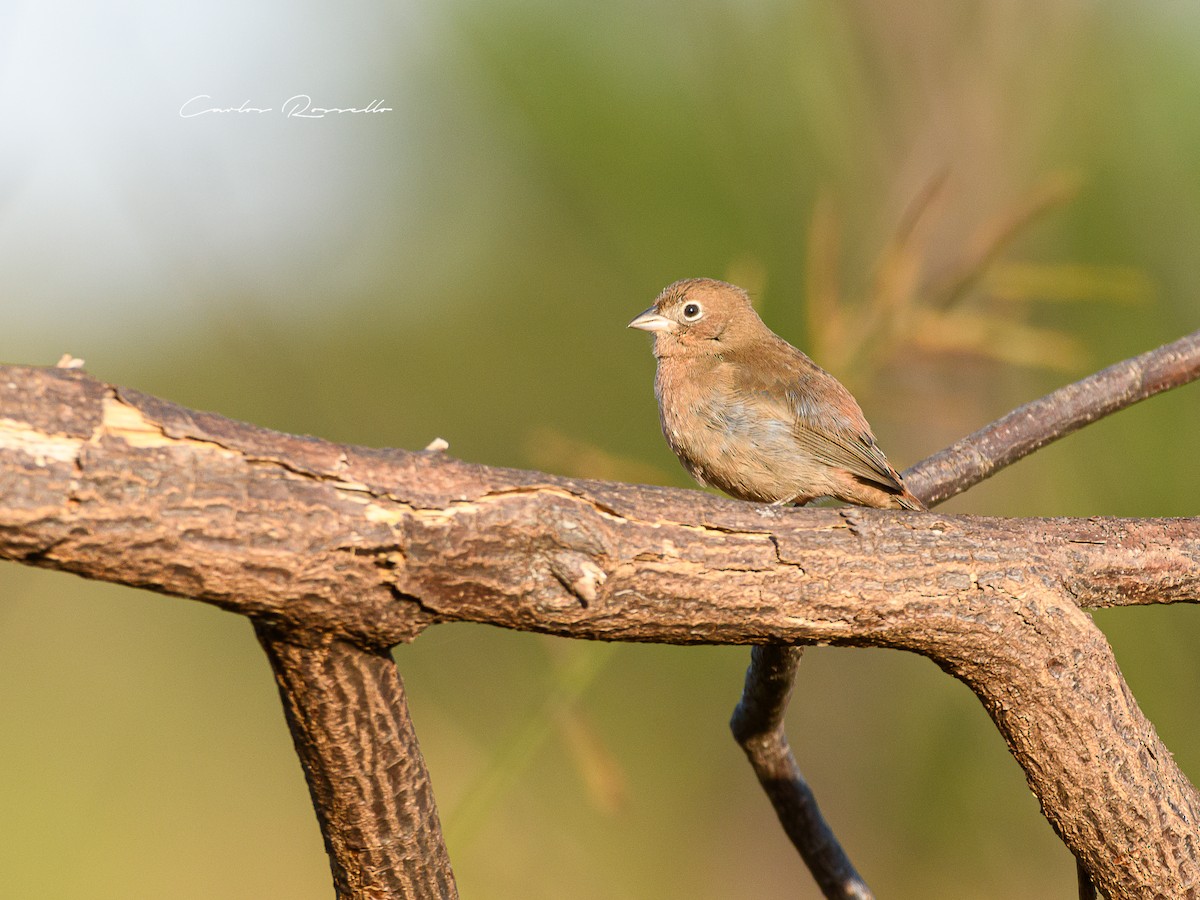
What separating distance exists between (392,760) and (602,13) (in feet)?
15.6

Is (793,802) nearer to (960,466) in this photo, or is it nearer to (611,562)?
(960,466)

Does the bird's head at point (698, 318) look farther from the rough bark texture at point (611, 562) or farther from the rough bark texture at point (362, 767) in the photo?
the rough bark texture at point (362, 767)

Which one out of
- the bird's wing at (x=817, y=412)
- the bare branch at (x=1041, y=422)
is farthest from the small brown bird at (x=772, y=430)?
the bare branch at (x=1041, y=422)

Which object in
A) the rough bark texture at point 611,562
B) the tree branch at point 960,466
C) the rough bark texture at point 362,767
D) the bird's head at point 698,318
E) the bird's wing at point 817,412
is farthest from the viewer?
the bird's head at point 698,318

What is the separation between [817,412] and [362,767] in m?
1.88

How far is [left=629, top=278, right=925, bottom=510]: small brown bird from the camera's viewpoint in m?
3.38

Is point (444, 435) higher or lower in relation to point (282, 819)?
higher

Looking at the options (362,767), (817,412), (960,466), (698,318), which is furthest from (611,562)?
(698,318)

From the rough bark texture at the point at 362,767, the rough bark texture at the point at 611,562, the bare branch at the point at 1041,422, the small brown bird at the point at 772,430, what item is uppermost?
the small brown bird at the point at 772,430

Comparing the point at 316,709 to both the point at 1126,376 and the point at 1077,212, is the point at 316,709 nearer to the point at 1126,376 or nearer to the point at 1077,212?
the point at 1126,376

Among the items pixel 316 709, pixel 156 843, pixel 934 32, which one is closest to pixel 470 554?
pixel 316 709

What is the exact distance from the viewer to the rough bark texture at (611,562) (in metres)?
1.74

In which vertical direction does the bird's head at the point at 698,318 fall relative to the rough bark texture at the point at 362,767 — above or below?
above

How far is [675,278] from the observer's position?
5.78 metres
